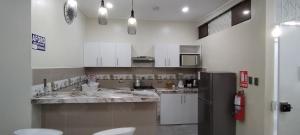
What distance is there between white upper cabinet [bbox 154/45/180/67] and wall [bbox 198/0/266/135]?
1419 mm

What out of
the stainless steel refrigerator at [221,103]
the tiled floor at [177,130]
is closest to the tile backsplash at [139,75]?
the tiled floor at [177,130]

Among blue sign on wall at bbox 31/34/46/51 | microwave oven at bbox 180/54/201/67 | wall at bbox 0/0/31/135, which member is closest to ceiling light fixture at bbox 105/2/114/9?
blue sign on wall at bbox 31/34/46/51

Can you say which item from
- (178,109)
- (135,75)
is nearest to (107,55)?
(135,75)

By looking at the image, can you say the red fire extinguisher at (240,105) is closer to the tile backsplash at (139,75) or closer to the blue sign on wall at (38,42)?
the tile backsplash at (139,75)

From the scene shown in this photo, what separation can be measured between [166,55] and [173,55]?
7.1 inches

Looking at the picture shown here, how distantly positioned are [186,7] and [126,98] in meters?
2.61

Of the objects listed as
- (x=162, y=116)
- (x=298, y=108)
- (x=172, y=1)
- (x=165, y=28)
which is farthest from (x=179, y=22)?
(x=298, y=108)

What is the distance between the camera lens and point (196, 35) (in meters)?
5.41

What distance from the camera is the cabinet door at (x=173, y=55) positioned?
498cm

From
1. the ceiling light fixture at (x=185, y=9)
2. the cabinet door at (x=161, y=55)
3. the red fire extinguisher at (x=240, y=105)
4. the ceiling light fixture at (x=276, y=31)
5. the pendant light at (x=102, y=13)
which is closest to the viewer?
the pendant light at (x=102, y=13)

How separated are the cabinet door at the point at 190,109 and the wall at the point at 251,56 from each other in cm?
134

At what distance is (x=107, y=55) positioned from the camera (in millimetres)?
4809

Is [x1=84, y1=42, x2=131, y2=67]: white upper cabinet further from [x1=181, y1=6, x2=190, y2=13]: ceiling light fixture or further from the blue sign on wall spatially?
the blue sign on wall

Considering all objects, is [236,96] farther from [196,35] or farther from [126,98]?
[196,35]
